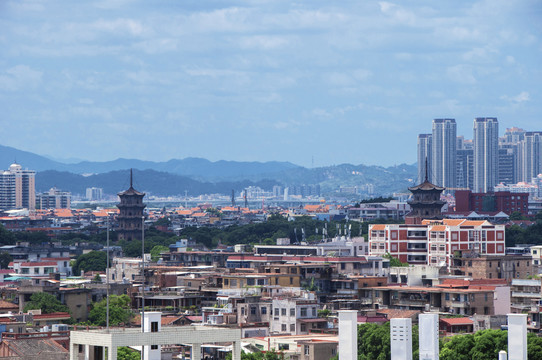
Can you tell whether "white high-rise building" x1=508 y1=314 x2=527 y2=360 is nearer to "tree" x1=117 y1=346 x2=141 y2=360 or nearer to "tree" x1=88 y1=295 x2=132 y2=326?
"tree" x1=117 y1=346 x2=141 y2=360

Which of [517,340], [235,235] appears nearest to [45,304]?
[517,340]

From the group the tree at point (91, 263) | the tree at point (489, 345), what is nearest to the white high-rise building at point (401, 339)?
the tree at point (489, 345)

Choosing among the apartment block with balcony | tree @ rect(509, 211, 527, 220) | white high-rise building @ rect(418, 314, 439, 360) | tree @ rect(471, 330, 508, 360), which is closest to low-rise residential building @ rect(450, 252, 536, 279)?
the apartment block with balcony

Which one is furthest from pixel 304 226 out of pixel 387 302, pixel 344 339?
pixel 344 339

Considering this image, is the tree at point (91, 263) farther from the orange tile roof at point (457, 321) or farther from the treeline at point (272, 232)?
the orange tile roof at point (457, 321)

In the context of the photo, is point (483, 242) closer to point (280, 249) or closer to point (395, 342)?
point (280, 249)

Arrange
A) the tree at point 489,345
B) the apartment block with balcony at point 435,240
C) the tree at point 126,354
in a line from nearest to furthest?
the tree at point 126,354 → the tree at point 489,345 → the apartment block with balcony at point 435,240
